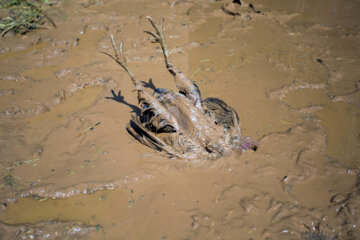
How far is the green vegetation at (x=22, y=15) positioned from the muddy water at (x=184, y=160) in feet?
0.73

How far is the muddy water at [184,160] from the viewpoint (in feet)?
9.02

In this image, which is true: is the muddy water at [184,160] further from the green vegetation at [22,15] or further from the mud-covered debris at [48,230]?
the green vegetation at [22,15]

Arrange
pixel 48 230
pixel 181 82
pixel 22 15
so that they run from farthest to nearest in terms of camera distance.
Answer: pixel 22 15 < pixel 181 82 < pixel 48 230

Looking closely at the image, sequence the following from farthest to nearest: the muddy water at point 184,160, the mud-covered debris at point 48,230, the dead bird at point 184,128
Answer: the dead bird at point 184,128 → the muddy water at point 184,160 → the mud-covered debris at point 48,230

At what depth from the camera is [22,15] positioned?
5711 mm

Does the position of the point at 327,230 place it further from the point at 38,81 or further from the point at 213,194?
the point at 38,81

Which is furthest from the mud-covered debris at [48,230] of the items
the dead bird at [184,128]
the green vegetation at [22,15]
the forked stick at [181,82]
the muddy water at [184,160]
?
the green vegetation at [22,15]

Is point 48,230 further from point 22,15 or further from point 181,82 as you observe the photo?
point 22,15

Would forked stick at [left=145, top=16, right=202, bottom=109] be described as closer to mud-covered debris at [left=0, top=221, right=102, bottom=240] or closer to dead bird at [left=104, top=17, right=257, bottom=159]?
dead bird at [left=104, top=17, right=257, bottom=159]

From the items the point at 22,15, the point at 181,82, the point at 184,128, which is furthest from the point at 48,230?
the point at 22,15

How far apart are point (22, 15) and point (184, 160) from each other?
475cm

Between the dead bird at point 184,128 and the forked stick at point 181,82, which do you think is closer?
the dead bird at point 184,128

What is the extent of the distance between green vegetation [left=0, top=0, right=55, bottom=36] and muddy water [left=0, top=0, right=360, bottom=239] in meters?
0.22

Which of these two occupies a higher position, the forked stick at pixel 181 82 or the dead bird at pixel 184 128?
the forked stick at pixel 181 82
